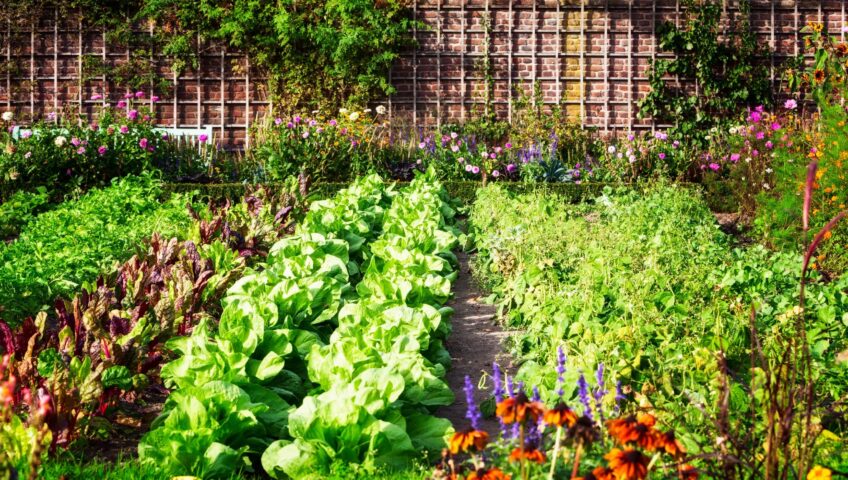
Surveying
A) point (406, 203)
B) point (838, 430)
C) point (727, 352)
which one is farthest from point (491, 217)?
point (838, 430)

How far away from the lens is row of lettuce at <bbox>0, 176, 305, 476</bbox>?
299cm

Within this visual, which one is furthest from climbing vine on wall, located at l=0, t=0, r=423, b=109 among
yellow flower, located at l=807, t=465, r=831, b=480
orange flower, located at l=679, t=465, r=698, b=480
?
orange flower, located at l=679, t=465, r=698, b=480

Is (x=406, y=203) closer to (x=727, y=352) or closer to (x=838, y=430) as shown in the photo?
(x=727, y=352)

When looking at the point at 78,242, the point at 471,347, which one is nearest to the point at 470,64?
the point at 78,242

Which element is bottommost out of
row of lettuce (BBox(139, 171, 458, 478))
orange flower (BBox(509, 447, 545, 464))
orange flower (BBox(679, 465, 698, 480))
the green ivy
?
row of lettuce (BBox(139, 171, 458, 478))

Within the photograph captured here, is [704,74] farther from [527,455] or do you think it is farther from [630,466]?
[630,466]

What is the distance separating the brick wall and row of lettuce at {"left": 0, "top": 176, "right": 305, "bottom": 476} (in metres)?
5.16

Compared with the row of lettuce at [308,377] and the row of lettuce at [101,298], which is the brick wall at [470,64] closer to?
the row of lettuce at [101,298]

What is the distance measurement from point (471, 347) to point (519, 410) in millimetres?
2726

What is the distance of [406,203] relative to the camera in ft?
22.2

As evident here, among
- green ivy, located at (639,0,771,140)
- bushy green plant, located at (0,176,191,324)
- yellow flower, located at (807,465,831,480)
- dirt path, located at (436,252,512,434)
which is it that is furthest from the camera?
green ivy, located at (639,0,771,140)

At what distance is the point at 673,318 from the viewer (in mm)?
3863

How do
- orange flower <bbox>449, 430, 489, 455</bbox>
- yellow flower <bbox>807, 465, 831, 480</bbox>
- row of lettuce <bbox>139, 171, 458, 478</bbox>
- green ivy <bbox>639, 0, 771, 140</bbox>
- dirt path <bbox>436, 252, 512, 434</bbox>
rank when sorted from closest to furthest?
1. orange flower <bbox>449, 430, 489, 455</bbox>
2. yellow flower <bbox>807, 465, 831, 480</bbox>
3. row of lettuce <bbox>139, 171, 458, 478</bbox>
4. dirt path <bbox>436, 252, 512, 434</bbox>
5. green ivy <bbox>639, 0, 771, 140</bbox>

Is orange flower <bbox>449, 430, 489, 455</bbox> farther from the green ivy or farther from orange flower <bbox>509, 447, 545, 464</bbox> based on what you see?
the green ivy
